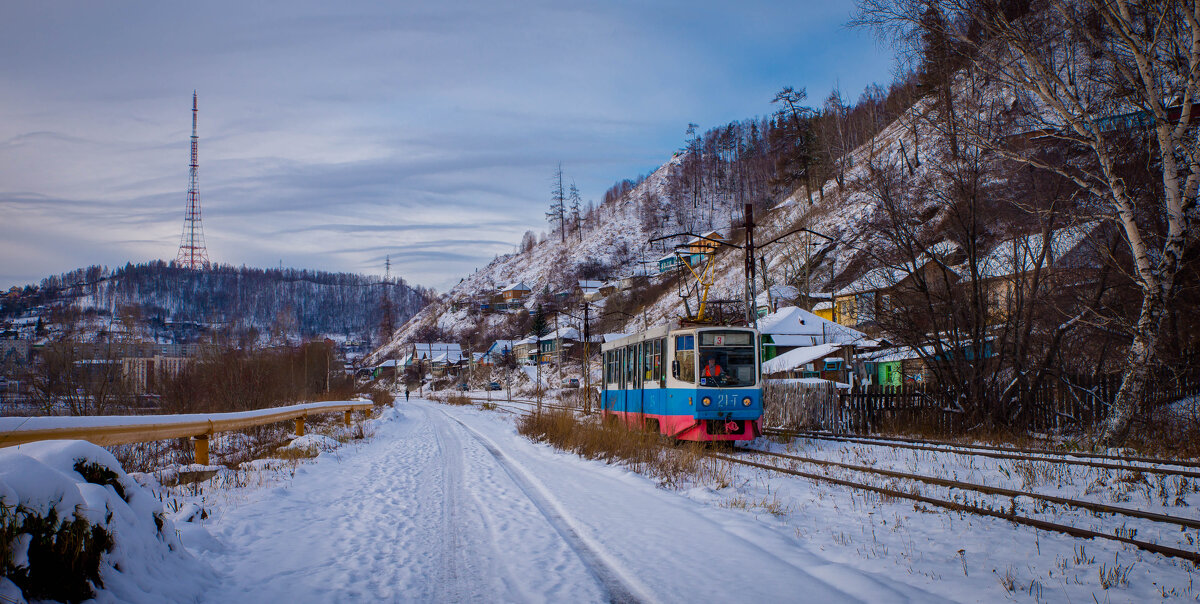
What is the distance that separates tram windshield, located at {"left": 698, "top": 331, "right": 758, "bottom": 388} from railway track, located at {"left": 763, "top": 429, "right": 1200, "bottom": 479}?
11.1 ft

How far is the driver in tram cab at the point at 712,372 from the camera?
15.8 m

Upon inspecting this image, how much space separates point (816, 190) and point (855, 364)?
57.5 metres

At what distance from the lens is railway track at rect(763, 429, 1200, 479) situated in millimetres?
9836

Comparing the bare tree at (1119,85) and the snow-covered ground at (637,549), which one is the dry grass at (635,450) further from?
the bare tree at (1119,85)

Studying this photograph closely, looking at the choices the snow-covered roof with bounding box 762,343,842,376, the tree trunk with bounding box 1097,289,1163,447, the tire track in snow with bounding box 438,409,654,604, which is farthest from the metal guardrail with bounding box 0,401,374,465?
the snow-covered roof with bounding box 762,343,842,376

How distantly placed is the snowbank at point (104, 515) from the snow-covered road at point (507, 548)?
0.45 meters

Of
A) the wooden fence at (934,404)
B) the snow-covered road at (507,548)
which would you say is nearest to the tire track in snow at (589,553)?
the snow-covered road at (507,548)

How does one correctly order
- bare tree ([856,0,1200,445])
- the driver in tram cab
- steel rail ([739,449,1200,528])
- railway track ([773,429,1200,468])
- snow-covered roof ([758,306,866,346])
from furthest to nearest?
→ 1. snow-covered roof ([758,306,866,346])
2. the driver in tram cab
3. bare tree ([856,0,1200,445])
4. railway track ([773,429,1200,468])
5. steel rail ([739,449,1200,528])

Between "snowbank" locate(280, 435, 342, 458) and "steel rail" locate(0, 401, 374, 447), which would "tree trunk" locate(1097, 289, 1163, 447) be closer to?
"snowbank" locate(280, 435, 342, 458)

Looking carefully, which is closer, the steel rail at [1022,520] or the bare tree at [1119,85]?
the steel rail at [1022,520]

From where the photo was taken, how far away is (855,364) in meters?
34.7

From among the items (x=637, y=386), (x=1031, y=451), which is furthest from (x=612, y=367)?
(x=1031, y=451)

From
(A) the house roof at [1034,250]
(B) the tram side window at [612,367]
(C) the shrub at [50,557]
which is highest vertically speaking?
(A) the house roof at [1034,250]

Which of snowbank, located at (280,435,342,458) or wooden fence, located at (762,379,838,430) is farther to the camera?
wooden fence, located at (762,379,838,430)
